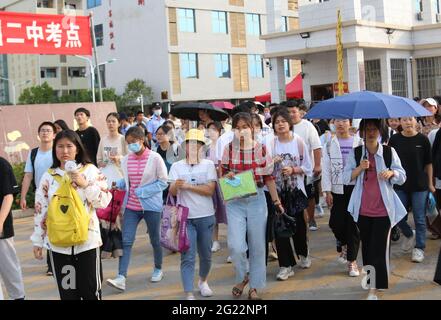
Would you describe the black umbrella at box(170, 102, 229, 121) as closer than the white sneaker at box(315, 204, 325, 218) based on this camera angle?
Yes

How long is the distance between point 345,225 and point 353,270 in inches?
19.7

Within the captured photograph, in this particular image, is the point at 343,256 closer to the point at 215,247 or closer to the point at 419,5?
the point at 215,247

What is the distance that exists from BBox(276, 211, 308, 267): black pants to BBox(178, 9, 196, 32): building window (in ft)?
110

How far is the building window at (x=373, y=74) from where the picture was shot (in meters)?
21.6

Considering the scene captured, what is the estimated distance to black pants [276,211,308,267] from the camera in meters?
6.53

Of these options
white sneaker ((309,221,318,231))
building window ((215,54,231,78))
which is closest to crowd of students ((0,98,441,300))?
white sneaker ((309,221,318,231))

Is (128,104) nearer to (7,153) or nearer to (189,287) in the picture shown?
(7,153)

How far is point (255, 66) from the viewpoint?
1690 inches

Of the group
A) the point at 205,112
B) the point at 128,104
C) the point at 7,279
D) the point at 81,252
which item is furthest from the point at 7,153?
the point at 128,104

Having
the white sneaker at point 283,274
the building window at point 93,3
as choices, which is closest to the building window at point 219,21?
the building window at point 93,3

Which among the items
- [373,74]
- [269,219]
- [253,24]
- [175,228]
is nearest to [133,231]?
[175,228]

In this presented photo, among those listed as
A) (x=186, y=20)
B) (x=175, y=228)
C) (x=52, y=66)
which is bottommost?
(x=175, y=228)

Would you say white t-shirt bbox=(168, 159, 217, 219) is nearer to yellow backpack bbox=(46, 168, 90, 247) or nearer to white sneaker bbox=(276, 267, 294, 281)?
white sneaker bbox=(276, 267, 294, 281)

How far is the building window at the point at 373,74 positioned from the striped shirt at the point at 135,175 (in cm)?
1647
